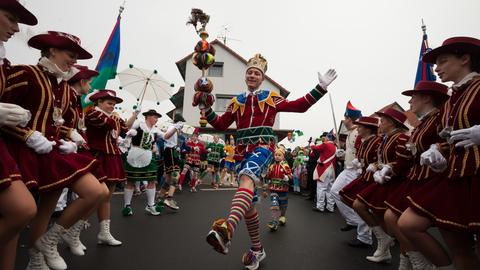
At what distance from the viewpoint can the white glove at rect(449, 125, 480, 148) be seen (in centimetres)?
202

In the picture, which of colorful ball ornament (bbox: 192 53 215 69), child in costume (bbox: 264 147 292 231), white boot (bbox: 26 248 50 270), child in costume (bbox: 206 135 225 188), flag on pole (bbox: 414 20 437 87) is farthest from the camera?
child in costume (bbox: 206 135 225 188)

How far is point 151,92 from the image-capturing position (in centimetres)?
677

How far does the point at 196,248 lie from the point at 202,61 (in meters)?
2.38

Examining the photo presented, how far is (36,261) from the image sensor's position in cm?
259

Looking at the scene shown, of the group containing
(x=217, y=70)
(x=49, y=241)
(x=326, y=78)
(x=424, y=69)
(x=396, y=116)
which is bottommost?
(x=49, y=241)

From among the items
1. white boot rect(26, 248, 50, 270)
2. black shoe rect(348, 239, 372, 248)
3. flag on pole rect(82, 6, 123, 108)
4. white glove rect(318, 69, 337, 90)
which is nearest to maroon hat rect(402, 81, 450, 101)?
white glove rect(318, 69, 337, 90)

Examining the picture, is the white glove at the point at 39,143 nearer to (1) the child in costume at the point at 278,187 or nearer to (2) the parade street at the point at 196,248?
(2) the parade street at the point at 196,248

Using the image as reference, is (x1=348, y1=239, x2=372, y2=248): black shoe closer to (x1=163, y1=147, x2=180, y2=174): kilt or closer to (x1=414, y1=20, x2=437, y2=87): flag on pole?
(x1=414, y1=20, x2=437, y2=87): flag on pole

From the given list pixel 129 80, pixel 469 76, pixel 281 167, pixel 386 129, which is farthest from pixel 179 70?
pixel 469 76

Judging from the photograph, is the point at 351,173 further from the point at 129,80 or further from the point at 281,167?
the point at 129,80

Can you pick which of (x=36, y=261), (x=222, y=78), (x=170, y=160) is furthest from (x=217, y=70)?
(x=36, y=261)

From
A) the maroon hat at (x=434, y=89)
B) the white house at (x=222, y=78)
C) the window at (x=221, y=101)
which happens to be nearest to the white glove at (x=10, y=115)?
the maroon hat at (x=434, y=89)

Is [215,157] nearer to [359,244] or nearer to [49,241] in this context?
[359,244]

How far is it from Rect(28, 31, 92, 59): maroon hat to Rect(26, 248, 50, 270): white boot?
1730mm
